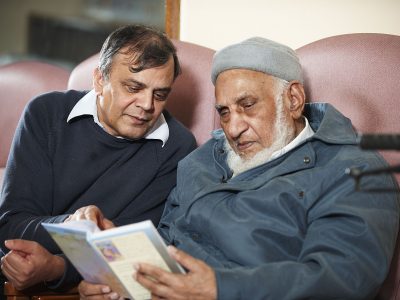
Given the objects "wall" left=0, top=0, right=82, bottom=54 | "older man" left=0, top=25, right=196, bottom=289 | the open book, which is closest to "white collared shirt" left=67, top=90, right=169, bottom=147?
"older man" left=0, top=25, right=196, bottom=289

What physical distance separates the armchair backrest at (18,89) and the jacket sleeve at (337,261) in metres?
1.60

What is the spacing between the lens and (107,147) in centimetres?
228

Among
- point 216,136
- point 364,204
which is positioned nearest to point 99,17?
point 216,136

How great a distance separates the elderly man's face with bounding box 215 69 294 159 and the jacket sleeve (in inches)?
13.9

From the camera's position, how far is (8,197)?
2154mm

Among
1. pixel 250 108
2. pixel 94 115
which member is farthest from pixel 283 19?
pixel 94 115

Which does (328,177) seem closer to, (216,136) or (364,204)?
(364,204)

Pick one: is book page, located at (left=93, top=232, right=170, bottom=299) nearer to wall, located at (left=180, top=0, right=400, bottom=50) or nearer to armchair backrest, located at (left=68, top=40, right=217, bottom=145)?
armchair backrest, located at (left=68, top=40, right=217, bottom=145)

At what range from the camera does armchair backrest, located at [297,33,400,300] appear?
209 cm

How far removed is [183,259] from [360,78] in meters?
0.95

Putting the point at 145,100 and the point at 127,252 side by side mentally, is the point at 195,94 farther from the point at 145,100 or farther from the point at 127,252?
the point at 127,252

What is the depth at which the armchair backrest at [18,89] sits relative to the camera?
294cm

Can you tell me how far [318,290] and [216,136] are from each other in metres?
0.78

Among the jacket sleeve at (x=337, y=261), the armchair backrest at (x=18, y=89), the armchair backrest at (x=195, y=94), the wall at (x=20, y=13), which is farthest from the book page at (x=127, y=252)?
the wall at (x=20, y=13)
